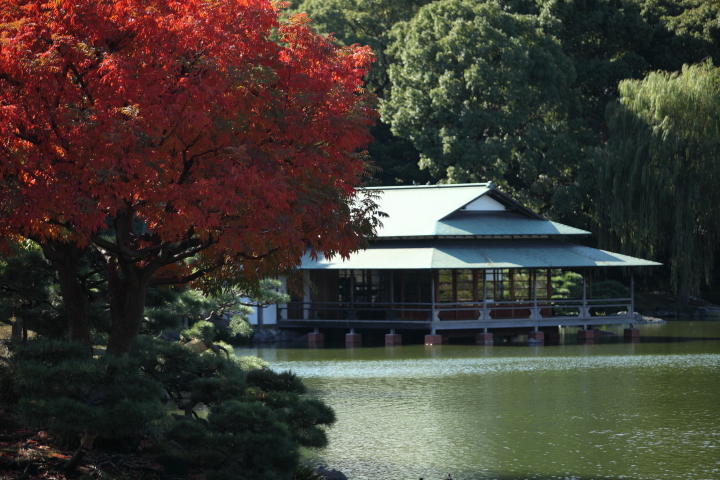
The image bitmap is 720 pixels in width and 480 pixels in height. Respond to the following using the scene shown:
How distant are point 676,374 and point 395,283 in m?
11.6

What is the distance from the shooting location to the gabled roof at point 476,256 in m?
26.2

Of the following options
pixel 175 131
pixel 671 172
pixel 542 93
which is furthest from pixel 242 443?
pixel 542 93

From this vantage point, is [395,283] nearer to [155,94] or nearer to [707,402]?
[707,402]

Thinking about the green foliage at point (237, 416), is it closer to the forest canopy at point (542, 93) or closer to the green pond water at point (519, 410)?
the green pond water at point (519, 410)

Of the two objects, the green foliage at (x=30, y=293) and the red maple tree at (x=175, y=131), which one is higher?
the red maple tree at (x=175, y=131)

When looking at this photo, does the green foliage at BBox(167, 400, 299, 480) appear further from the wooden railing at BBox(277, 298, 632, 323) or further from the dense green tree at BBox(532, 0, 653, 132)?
the dense green tree at BBox(532, 0, 653, 132)

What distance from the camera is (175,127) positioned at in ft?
28.0

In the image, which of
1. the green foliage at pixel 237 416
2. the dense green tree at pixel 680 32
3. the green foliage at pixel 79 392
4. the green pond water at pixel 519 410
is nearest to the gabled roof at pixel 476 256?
the green pond water at pixel 519 410

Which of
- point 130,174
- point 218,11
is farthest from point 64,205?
point 218,11

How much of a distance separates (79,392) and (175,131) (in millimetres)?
2542

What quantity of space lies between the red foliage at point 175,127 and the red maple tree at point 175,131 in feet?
0.05

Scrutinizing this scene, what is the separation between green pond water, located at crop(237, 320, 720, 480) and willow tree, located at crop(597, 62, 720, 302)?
889cm

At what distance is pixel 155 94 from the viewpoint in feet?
27.1

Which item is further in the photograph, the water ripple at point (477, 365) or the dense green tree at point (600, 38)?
the dense green tree at point (600, 38)
